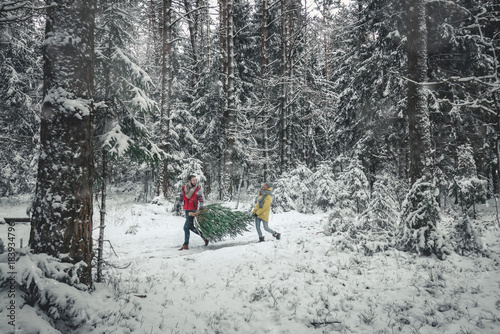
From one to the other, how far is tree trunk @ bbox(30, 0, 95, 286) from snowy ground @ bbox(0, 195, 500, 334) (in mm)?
828

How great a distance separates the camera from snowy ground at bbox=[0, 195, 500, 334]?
371cm

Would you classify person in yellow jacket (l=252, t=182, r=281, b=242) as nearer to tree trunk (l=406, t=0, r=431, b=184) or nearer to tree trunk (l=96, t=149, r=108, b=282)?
tree trunk (l=406, t=0, r=431, b=184)

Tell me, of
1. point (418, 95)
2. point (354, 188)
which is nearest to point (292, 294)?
point (418, 95)

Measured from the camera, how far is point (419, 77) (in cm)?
638

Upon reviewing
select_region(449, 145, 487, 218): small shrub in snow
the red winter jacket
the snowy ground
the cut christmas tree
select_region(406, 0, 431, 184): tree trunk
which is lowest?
the snowy ground

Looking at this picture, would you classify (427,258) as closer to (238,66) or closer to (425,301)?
(425,301)

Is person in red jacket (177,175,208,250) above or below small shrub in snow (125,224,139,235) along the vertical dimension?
above

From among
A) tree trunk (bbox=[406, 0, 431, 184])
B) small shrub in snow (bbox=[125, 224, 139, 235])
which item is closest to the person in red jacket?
small shrub in snow (bbox=[125, 224, 139, 235])

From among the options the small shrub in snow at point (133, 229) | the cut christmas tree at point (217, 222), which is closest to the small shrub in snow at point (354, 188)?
the cut christmas tree at point (217, 222)

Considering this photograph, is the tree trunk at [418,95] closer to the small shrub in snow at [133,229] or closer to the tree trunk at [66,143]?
the tree trunk at [66,143]

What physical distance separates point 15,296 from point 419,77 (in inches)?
341

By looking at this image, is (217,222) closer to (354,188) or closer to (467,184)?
(354,188)

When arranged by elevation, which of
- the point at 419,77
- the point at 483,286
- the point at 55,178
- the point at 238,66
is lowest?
the point at 483,286

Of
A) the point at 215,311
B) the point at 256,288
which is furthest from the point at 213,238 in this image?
the point at 215,311
